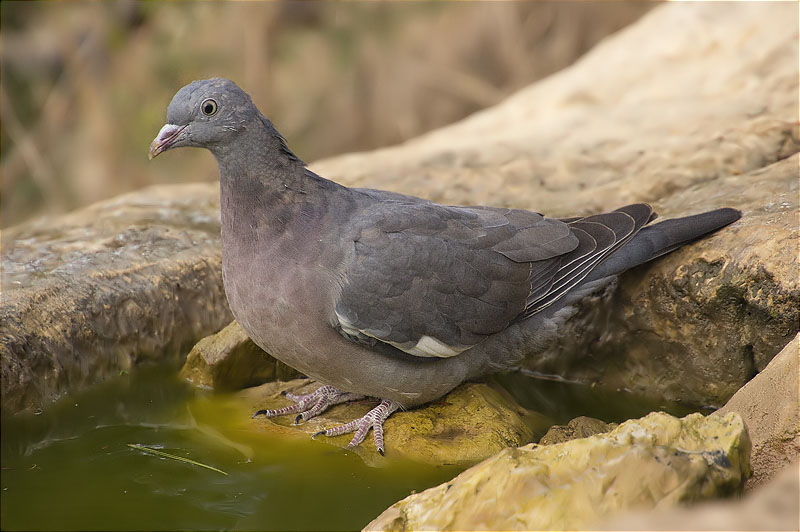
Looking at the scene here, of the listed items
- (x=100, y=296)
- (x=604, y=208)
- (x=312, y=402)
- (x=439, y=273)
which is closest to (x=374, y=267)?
(x=439, y=273)

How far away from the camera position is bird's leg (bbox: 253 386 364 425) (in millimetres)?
3717

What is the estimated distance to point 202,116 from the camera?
3168mm

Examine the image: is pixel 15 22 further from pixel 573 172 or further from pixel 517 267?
pixel 517 267

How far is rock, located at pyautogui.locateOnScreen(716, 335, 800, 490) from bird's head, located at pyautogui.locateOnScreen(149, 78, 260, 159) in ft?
6.87

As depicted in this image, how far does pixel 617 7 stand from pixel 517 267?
6.51m

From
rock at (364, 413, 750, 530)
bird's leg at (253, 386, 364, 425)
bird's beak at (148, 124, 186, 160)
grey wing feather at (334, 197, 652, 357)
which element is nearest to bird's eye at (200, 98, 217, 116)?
bird's beak at (148, 124, 186, 160)

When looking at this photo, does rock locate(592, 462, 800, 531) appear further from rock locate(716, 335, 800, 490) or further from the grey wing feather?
the grey wing feather

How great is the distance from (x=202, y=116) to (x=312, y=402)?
141 centimetres

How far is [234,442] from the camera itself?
141 inches

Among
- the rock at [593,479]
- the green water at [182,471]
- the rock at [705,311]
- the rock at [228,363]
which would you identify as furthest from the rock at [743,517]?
the rock at [228,363]

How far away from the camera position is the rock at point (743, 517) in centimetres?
149

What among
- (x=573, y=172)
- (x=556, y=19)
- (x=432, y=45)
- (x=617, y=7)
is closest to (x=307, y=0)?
(x=432, y=45)

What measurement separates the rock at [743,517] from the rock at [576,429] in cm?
169

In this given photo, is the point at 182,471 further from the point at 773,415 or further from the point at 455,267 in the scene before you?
the point at 773,415
